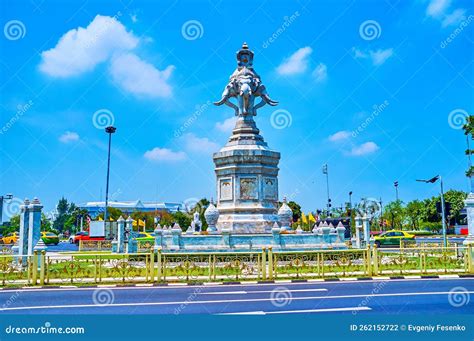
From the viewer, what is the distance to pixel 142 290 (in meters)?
12.5

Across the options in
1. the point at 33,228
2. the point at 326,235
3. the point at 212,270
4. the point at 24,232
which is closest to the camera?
the point at 212,270

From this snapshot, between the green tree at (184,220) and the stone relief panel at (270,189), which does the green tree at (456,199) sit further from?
the stone relief panel at (270,189)

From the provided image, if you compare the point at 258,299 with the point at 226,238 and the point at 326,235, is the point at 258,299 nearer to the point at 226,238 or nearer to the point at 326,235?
the point at 226,238

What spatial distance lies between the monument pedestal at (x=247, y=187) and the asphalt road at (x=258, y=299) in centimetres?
969

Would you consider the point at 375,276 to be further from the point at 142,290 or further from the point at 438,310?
the point at 142,290

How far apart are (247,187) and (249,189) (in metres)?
0.16

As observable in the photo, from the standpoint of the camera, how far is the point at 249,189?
23484mm

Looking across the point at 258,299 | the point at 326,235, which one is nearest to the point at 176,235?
the point at 326,235

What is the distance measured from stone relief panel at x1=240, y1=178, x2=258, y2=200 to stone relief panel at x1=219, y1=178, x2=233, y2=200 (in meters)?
0.65

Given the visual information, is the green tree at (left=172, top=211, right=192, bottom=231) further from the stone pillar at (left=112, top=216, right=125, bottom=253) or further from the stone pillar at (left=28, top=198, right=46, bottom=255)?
the stone pillar at (left=28, top=198, right=46, bottom=255)

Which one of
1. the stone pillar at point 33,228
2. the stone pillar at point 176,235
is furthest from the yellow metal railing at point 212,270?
the stone pillar at point 176,235

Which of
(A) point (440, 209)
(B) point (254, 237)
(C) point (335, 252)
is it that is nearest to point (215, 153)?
(B) point (254, 237)

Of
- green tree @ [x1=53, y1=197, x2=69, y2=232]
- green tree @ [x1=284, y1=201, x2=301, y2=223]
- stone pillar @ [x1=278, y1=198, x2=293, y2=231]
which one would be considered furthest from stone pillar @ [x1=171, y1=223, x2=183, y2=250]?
green tree @ [x1=53, y1=197, x2=69, y2=232]

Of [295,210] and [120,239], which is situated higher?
[295,210]
